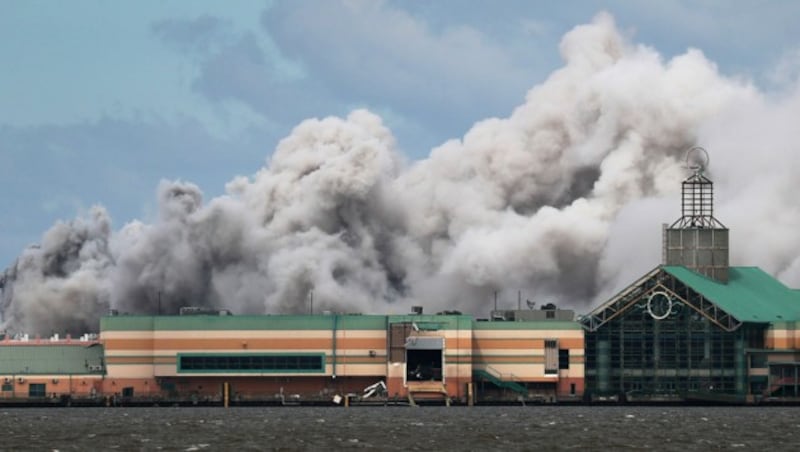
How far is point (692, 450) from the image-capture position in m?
132

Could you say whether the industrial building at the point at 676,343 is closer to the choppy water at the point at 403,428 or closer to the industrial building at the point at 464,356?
the industrial building at the point at 464,356

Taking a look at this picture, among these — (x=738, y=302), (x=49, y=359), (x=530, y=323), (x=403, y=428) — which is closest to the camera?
(x=403, y=428)

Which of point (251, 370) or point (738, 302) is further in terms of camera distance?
point (738, 302)

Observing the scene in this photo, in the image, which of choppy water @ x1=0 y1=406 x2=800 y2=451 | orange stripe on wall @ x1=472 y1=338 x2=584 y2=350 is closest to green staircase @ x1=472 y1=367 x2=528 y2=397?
orange stripe on wall @ x1=472 y1=338 x2=584 y2=350

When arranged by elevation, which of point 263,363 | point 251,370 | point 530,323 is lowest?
point 251,370

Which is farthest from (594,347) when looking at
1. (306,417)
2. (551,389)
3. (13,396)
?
(13,396)

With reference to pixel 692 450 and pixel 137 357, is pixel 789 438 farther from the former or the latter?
pixel 137 357

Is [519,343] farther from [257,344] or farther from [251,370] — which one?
[251,370]

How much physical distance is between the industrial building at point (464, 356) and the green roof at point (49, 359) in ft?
10.4

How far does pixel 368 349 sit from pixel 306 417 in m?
22.8

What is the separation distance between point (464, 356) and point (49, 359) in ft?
123

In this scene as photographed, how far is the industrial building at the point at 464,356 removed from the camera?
19012 centimetres

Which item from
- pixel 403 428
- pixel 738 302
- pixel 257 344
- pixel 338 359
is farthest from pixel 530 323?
pixel 403 428

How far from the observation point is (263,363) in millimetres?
190875
